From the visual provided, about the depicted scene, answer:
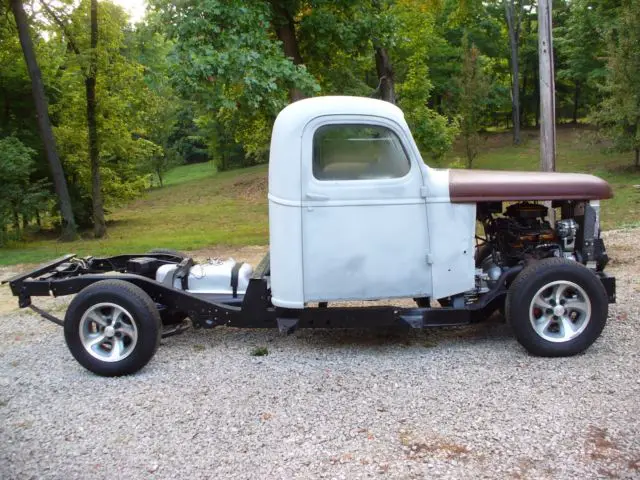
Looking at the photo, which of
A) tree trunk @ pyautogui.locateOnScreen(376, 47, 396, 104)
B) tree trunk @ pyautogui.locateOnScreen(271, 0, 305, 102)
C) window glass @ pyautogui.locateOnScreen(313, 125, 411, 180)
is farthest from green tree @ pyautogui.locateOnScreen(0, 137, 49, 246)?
window glass @ pyautogui.locateOnScreen(313, 125, 411, 180)

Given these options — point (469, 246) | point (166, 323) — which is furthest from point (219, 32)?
point (469, 246)

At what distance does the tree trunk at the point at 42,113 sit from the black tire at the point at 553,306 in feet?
51.9

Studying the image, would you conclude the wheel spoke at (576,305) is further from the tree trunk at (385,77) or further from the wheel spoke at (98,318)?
the tree trunk at (385,77)

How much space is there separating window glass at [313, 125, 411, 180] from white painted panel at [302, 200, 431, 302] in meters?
0.30

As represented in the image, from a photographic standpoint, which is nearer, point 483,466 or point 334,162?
point 483,466

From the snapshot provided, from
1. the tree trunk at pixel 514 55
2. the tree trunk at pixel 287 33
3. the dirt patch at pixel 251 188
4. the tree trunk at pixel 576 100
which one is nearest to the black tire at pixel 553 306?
the tree trunk at pixel 287 33

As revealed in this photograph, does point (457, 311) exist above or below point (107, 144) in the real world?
below

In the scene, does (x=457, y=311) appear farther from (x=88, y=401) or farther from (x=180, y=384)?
(x=88, y=401)

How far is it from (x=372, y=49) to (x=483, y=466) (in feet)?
41.0

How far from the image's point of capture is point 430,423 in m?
4.13

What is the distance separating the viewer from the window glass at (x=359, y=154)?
5.15 m

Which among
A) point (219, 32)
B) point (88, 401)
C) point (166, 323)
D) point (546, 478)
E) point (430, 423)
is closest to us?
point (546, 478)

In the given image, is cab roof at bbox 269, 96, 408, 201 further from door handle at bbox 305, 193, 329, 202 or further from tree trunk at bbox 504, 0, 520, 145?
tree trunk at bbox 504, 0, 520, 145

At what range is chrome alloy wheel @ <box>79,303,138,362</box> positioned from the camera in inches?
204
